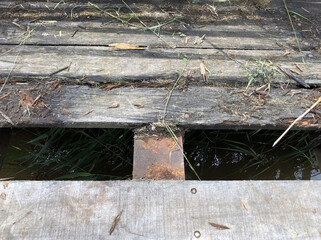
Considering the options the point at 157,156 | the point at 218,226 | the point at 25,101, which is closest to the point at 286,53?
the point at 157,156

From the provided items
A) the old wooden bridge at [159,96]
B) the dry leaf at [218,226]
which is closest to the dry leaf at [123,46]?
the old wooden bridge at [159,96]

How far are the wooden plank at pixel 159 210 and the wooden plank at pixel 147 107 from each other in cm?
38

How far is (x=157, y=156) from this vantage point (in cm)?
155

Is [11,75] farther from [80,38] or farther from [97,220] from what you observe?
[97,220]

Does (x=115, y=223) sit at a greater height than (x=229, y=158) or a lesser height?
greater

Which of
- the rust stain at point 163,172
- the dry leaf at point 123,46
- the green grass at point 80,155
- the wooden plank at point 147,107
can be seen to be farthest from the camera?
the green grass at point 80,155

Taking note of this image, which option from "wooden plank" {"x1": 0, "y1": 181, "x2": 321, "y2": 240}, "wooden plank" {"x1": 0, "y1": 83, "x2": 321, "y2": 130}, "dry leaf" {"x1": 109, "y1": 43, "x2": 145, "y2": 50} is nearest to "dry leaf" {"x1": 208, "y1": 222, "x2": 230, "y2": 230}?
"wooden plank" {"x1": 0, "y1": 181, "x2": 321, "y2": 240}

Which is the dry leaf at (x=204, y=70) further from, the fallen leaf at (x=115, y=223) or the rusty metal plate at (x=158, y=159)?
the fallen leaf at (x=115, y=223)

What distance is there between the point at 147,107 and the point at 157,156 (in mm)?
334

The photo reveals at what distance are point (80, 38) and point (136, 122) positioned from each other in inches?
34.5

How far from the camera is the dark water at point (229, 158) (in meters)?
2.45

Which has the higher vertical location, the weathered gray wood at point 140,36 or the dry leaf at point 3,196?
the weathered gray wood at point 140,36

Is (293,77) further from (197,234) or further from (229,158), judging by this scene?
(197,234)

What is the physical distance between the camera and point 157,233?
1318mm
